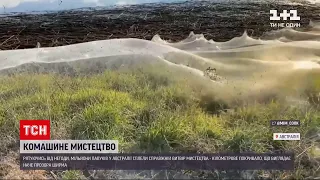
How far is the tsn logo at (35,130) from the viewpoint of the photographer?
2.83 meters

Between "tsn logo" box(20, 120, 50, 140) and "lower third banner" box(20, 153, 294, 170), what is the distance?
0.38ft

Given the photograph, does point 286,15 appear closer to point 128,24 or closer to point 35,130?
point 128,24

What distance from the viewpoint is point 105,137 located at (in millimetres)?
2875

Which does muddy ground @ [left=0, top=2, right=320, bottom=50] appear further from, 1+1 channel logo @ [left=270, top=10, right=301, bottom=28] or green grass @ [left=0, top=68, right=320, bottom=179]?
green grass @ [left=0, top=68, right=320, bottom=179]

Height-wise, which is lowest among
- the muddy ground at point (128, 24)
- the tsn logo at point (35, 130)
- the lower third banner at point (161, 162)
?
the lower third banner at point (161, 162)

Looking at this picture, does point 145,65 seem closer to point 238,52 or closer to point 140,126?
point 140,126

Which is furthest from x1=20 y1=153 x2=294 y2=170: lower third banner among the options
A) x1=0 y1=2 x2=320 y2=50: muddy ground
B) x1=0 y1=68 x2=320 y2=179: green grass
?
x1=0 y1=2 x2=320 y2=50: muddy ground

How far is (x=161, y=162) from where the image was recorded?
2.80 metres

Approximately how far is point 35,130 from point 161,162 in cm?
79

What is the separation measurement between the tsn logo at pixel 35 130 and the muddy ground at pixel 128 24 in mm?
505

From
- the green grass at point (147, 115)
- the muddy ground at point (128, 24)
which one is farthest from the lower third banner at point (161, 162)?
the muddy ground at point (128, 24)

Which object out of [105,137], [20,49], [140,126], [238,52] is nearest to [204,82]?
[238,52]

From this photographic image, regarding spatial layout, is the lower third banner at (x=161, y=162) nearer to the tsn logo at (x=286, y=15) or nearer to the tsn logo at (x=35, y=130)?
the tsn logo at (x=35, y=130)

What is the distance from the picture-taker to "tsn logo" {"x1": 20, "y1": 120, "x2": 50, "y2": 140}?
283cm
